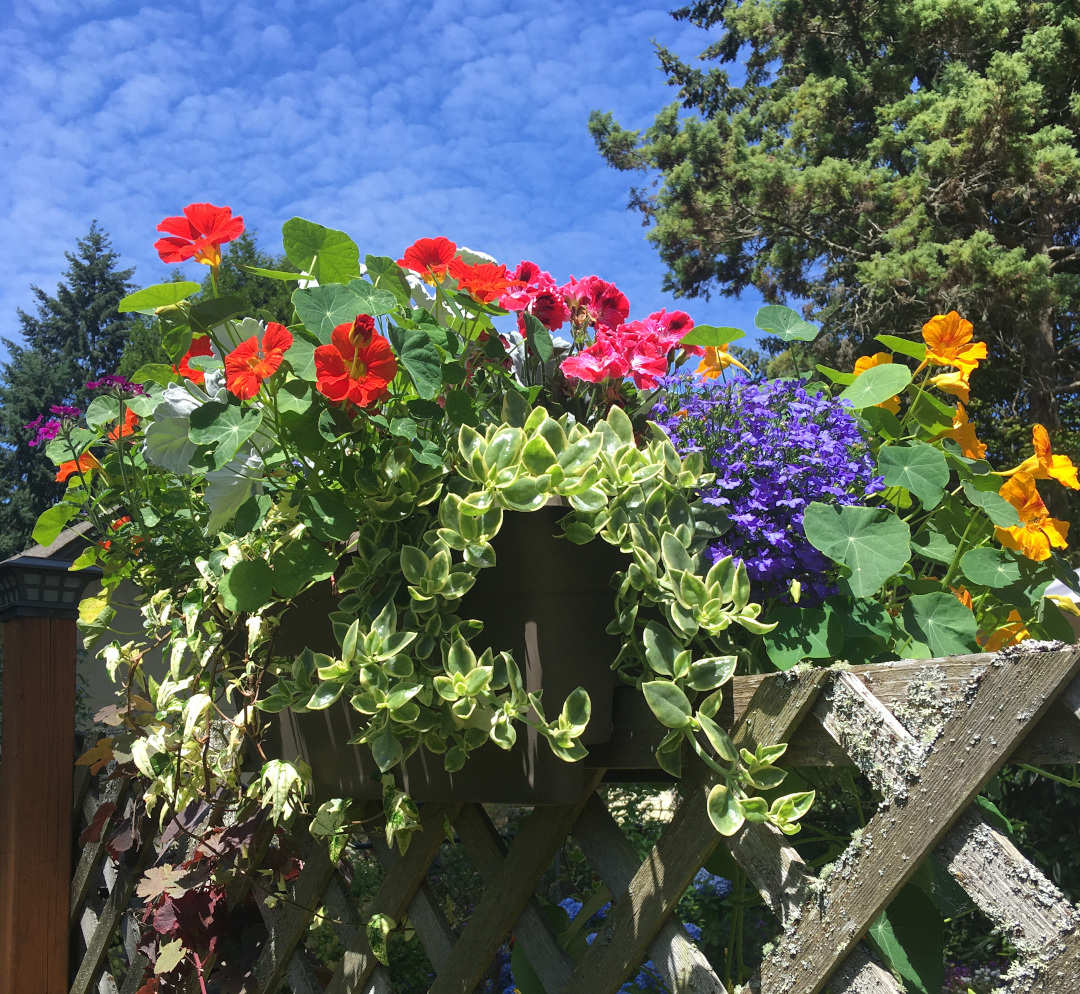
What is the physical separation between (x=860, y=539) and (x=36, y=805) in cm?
207

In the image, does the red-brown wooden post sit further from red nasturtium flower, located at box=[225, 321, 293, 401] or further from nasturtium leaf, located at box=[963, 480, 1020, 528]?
nasturtium leaf, located at box=[963, 480, 1020, 528]

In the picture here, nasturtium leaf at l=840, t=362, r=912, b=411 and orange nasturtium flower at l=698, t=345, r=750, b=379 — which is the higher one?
orange nasturtium flower at l=698, t=345, r=750, b=379

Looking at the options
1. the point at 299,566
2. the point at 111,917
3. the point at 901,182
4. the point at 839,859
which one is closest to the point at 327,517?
the point at 299,566

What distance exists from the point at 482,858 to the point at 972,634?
71 cm

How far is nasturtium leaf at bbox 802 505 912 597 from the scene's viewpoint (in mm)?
969

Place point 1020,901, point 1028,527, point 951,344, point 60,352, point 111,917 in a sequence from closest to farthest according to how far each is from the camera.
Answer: point 1020,901 < point 1028,527 < point 951,344 < point 111,917 < point 60,352

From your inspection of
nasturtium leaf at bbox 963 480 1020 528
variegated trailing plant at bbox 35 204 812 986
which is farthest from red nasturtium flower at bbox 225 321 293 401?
nasturtium leaf at bbox 963 480 1020 528

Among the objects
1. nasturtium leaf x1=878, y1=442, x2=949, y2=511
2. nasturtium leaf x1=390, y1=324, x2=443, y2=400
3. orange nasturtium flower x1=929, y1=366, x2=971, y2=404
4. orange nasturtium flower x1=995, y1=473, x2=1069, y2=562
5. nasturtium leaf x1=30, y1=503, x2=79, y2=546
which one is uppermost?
orange nasturtium flower x1=929, y1=366, x2=971, y2=404

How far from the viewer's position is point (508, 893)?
116 centimetres

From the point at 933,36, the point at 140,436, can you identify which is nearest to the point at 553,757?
the point at 140,436

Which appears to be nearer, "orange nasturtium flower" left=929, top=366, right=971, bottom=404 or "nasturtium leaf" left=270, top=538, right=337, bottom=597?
"nasturtium leaf" left=270, top=538, right=337, bottom=597

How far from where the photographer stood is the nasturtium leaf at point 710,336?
1223 millimetres

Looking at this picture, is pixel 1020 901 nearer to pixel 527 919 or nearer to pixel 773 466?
pixel 773 466

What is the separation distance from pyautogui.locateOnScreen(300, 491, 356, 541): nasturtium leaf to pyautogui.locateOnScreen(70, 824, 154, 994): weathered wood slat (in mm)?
1275
